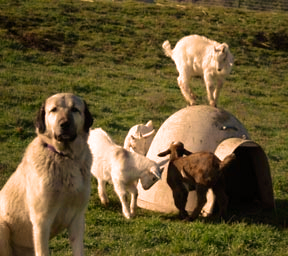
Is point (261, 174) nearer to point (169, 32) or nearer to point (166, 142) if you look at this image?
point (166, 142)

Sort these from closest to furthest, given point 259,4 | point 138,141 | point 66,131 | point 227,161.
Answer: point 66,131 → point 227,161 → point 138,141 → point 259,4

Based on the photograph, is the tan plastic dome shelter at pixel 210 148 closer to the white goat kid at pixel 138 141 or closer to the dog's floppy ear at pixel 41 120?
the white goat kid at pixel 138 141

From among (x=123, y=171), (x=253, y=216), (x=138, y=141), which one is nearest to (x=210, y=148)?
(x=253, y=216)

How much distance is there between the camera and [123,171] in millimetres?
8398

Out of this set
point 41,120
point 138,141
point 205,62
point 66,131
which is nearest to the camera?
point 66,131

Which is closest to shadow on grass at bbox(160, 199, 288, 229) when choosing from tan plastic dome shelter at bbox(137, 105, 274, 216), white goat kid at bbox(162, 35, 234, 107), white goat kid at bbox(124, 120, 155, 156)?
tan plastic dome shelter at bbox(137, 105, 274, 216)

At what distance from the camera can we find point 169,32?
2497 cm

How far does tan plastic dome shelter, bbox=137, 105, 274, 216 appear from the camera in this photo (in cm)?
Answer: 852

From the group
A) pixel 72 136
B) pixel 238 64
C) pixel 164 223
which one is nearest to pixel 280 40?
pixel 238 64

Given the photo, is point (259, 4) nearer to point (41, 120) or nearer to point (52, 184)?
point (41, 120)

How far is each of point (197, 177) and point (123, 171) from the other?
1079 millimetres

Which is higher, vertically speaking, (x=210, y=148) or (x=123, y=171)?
(x=210, y=148)

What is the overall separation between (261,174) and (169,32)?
16749 mm

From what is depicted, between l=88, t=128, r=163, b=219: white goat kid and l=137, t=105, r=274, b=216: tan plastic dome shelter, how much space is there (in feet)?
1.33
